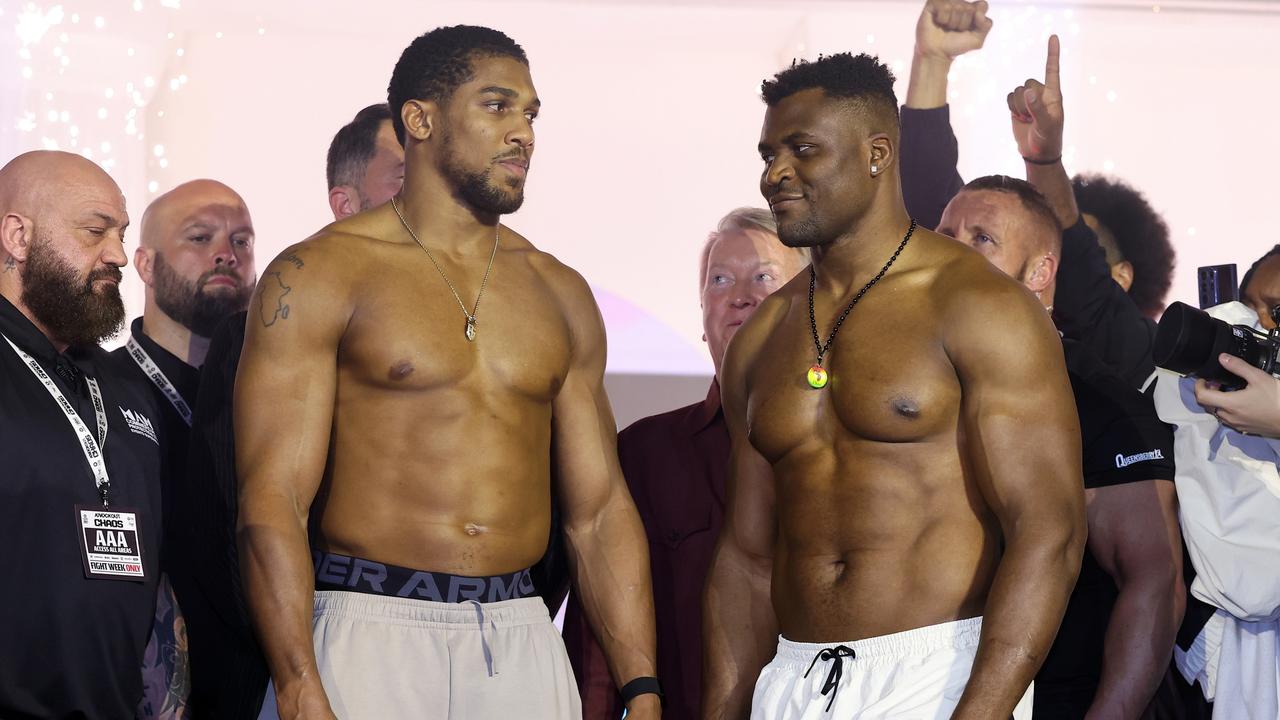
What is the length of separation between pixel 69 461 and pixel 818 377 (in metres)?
1.40

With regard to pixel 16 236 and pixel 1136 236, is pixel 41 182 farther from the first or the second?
pixel 1136 236

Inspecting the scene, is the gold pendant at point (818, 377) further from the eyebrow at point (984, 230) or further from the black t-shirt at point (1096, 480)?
the eyebrow at point (984, 230)

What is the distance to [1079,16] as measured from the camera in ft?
16.8

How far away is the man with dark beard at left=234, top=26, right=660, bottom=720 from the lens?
2691 mm

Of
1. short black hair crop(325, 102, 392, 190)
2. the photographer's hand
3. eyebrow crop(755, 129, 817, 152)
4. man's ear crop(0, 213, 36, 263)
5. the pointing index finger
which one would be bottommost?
the photographer's hand

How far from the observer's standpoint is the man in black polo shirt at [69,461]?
2.76 meters

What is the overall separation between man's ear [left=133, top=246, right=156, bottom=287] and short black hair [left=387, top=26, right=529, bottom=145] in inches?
46.5

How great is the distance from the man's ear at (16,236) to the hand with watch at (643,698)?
1477 millimetres

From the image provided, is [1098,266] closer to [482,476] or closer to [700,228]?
[700,228]

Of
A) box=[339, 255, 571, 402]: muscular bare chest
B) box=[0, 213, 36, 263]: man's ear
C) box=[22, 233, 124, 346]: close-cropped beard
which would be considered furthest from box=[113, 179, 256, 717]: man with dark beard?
box=[339, 255, 571, 402]: muscular bare chest

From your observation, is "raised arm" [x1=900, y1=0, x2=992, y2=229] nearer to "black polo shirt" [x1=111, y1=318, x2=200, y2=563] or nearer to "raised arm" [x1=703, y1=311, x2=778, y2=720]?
"raised arm" [x1=703, y1=311, x2=778, y2=720]

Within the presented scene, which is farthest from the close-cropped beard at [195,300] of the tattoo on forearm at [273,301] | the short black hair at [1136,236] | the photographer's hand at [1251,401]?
the short black hair at [1136,236]

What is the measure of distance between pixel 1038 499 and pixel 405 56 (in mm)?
1527

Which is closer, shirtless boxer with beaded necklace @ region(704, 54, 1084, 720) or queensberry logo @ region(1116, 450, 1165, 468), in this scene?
shirtless boxer with beaded necklace @ region(704, 54, 1084, 720)
